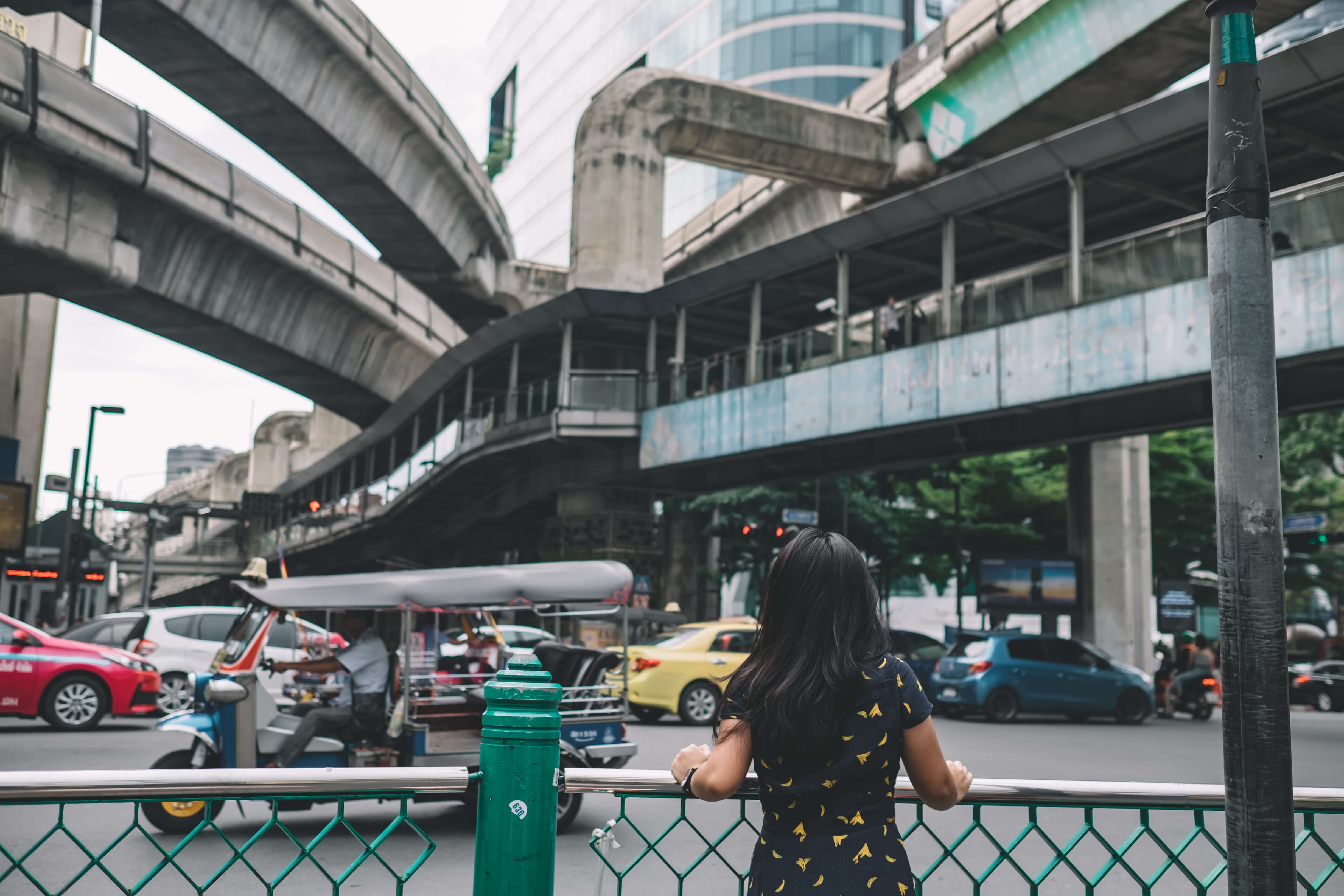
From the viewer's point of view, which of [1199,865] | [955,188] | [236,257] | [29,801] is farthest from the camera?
[236,257]

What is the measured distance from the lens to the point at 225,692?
803 cm

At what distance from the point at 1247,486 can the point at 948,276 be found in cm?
1838

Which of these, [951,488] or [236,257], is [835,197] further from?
[236,257]

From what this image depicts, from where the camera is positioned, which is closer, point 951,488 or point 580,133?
point 580,133

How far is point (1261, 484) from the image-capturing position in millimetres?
3137

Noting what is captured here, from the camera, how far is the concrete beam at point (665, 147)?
28.0 meters

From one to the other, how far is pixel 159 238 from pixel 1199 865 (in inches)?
759

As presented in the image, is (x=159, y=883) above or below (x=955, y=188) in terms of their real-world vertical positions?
below

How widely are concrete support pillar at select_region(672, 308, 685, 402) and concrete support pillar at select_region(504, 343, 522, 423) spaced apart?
4.22 metres

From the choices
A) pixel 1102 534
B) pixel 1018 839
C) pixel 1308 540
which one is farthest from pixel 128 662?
pixel 1308 540

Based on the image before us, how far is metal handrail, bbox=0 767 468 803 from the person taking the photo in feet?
9.84

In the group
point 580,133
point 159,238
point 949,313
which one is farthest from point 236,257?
point 949,313

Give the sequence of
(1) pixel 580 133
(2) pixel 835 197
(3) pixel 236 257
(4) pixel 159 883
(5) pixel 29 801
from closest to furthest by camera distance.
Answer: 1. (5) pixel 29 801
2. (4) pixel 159 883
3. (3) pixel 236 257
4. (1) pixel 580 133
5. (2) pixel 835 197

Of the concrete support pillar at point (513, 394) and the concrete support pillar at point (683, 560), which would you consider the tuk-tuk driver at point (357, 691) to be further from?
the concrete support pillar at point (683, 560)
